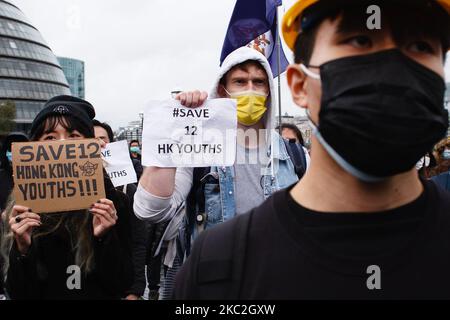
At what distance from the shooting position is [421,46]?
3.65 feet

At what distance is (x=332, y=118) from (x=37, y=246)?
6.21 ft

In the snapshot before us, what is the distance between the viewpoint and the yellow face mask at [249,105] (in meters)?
2.43

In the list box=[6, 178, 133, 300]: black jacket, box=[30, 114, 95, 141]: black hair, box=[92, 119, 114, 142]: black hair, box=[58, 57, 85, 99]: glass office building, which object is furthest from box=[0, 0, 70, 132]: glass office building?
box=[6, 178, 133, 300]: black jacket

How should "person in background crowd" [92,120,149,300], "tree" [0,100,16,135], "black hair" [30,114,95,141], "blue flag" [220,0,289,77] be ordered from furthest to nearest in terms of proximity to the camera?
"tree" [0,100,16,135] → "blue flag" [220,0,289,77] → "person in background crowd" [92,120,149,300] → "black hair" [30,114,95,141]

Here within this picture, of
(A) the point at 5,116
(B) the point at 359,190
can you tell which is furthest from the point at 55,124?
(A) the point at 5,116

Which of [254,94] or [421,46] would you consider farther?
[254,94]

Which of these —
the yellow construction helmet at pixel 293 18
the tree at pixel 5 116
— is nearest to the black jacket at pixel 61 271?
the yellow construction helmet at pixel 293 18

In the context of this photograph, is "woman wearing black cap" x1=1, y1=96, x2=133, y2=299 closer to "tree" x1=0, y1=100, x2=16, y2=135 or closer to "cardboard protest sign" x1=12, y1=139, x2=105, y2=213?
"cardboard protest sign" x1=12, y1=139, x2=105, y2=213

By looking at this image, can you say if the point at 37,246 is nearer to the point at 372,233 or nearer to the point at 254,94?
the point at 254,94

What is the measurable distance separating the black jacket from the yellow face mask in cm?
94

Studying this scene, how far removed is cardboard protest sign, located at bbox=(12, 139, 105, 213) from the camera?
7.75 ft

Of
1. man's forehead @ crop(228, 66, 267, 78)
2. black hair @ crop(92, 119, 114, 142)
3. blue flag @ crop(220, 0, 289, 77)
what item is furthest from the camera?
black hair @ crop(92, 119, 114, 142)

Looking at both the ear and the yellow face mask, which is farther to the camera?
the yellow face mask
